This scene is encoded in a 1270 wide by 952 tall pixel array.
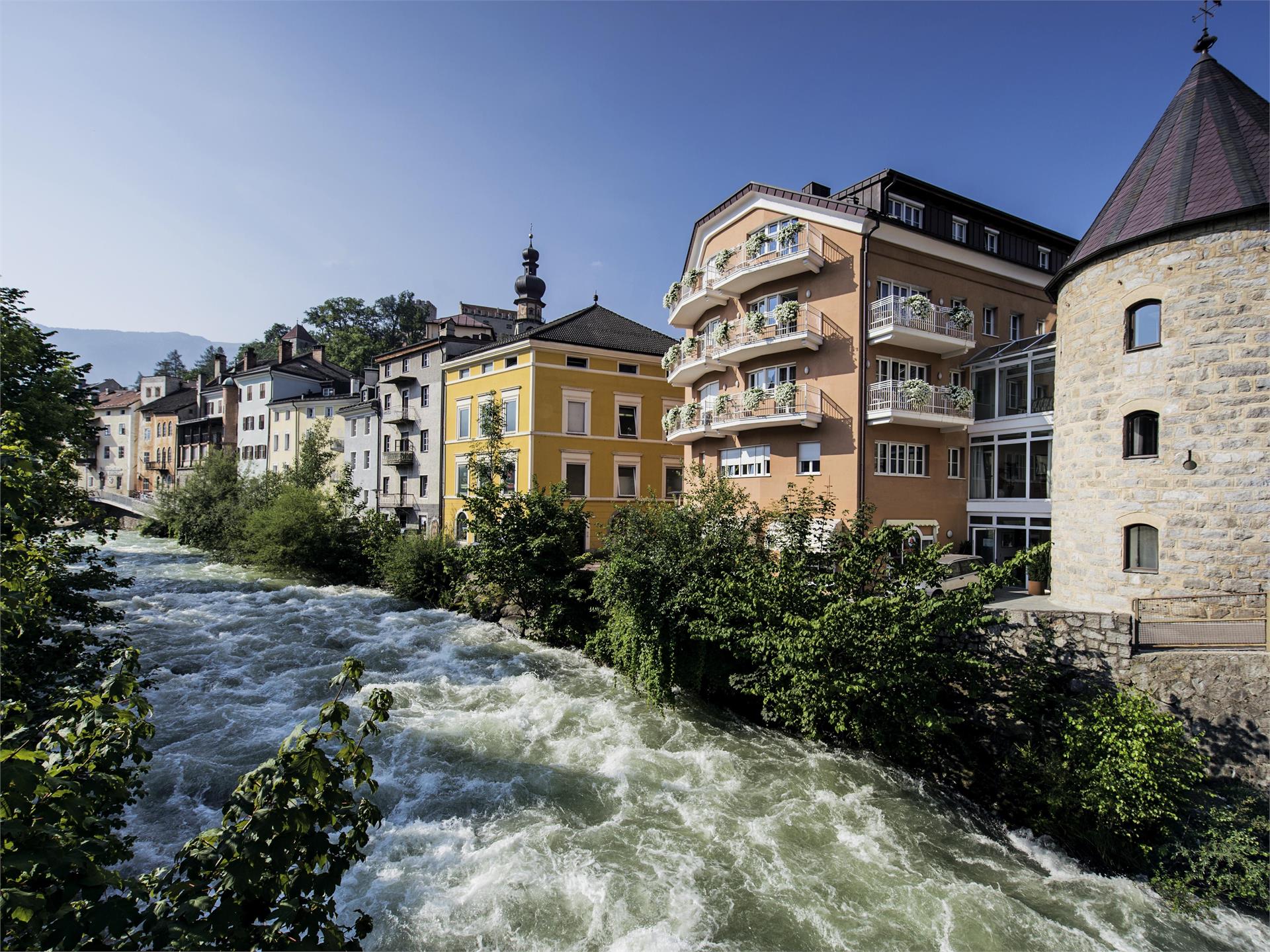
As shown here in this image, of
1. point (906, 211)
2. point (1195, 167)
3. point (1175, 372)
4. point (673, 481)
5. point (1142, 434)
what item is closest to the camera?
point (1175, 372)

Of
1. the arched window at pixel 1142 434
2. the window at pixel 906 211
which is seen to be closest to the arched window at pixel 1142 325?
the arched window at pixel 1142 434

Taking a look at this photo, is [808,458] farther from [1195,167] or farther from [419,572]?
[419,572]

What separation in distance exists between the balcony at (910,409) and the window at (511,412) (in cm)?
1614

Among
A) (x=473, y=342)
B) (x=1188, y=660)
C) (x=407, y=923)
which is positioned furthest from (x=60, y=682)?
(x=473, y=342)

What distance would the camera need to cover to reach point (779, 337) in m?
20.2

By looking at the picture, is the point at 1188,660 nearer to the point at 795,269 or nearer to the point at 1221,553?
the point at 1221,553

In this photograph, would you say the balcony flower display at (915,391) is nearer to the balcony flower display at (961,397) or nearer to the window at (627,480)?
the balcony flower display at (961,397)

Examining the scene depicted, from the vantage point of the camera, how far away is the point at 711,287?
22984mm

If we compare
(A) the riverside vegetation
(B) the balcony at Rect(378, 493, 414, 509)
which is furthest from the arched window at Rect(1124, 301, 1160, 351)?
(B) the balcony at Rect(378, 493, 414, 509)

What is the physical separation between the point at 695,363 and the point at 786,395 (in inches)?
211

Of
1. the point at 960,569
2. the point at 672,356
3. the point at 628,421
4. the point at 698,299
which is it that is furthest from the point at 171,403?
the point at 960,569

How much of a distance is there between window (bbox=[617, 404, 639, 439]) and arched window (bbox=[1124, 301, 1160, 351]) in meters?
20.2

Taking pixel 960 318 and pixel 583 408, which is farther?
pixel 583 408

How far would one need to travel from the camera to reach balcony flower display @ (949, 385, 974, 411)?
19444 mm
